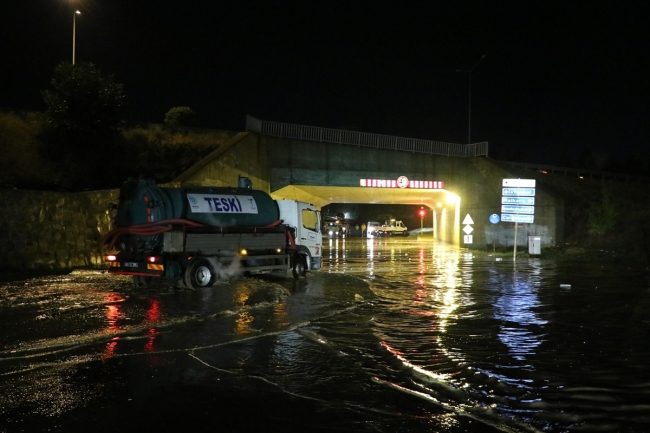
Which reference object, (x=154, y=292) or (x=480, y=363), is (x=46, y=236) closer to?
(x=154, y=292)

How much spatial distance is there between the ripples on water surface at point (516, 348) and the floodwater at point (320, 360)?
1.4 inches

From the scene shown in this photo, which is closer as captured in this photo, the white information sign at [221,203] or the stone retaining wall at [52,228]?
the white information sign at [221,203]

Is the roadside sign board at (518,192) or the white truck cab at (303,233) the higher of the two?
the roadside sign board at (518,192)

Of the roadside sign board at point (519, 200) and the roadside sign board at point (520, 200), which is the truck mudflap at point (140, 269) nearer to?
the roadside sign board at point (519, 200)

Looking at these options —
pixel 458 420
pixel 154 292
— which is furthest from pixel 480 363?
pixel 154 292

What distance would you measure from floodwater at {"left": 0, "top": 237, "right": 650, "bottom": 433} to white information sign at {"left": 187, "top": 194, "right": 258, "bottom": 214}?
248 centimetres

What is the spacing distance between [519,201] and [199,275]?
20.3 meters

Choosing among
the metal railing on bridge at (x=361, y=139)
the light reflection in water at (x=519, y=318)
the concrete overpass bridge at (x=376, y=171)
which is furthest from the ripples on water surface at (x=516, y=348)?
the metal railing on bridge at (x=361, y=139)

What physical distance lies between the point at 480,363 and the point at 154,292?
10340 mm

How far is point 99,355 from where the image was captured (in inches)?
357

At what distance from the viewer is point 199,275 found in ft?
58.2

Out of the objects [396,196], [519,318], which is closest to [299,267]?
[519,318]

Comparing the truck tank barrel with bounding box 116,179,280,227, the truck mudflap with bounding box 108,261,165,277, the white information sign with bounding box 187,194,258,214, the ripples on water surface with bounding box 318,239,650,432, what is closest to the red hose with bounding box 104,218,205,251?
the truck tank barrel with bounding box 116,179,280,227

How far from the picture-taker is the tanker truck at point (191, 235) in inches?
680
